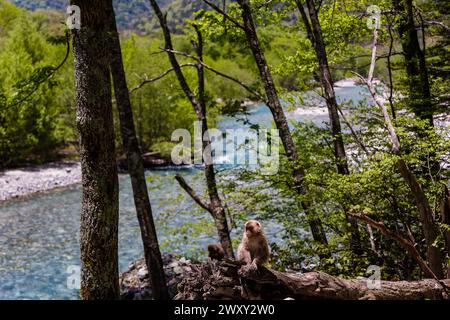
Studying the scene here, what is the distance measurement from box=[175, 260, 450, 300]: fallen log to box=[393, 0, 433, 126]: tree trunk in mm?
3579

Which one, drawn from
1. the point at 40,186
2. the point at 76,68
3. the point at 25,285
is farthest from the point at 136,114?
the point at 76,68

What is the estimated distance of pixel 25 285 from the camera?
13.3 m

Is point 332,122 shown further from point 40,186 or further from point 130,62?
point 130,62

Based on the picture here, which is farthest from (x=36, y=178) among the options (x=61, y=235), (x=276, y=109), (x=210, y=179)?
(x=276, y=109)

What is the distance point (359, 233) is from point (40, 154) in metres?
29.9

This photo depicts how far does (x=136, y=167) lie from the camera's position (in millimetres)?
7910

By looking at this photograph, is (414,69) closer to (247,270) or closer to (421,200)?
(421,200)

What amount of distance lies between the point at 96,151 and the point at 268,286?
6.61 feet

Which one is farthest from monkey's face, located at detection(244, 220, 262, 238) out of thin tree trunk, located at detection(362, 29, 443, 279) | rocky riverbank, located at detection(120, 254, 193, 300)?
rocky riverbank, located at detection(120, 254, 193, 300)

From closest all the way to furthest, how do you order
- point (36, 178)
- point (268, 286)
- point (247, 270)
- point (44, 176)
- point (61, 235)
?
1. point (247, 270)
2. point (268, 286)
3. point (61, 235)
4. point (36, 178)
5. point (44, 176)

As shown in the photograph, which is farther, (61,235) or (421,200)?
(61,235)

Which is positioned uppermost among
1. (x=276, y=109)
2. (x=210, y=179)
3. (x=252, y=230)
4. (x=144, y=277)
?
(x=276, y=109)

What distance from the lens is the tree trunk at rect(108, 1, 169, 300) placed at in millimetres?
7863

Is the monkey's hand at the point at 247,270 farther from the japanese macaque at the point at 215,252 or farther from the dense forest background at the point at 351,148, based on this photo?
the japanese macaque at the point at 215,252
